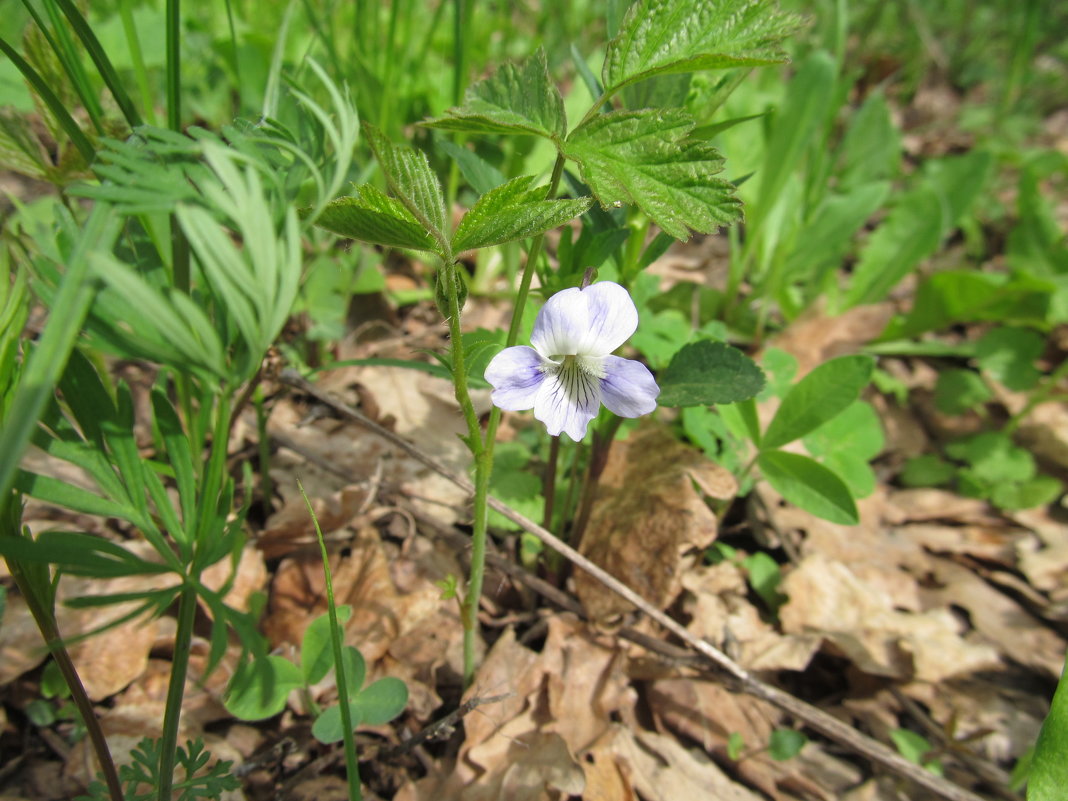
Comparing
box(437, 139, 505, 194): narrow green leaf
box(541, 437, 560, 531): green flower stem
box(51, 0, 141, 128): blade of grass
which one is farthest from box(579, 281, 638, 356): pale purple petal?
box(51, 0, 141, 128): blade of grass

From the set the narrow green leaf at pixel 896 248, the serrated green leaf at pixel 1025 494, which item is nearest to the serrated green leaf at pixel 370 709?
the serrated green leaf at pixel 1025 494

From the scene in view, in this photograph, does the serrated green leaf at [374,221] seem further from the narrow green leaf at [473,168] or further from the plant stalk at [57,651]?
the plant stalk at [57,651]

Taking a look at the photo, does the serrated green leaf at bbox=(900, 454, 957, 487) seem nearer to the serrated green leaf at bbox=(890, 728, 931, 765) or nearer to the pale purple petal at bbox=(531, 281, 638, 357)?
the serrated green leaf at bbox=(890, 728, 931, 765)

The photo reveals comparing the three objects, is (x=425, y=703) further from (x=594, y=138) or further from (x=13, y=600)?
(x=594, y=138)

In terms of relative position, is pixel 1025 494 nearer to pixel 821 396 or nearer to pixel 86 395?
pixel 821 396

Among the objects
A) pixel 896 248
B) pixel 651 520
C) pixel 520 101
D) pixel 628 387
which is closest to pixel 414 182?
pixel 520 101
